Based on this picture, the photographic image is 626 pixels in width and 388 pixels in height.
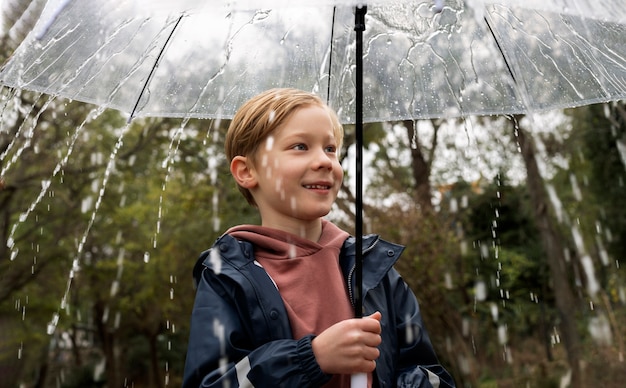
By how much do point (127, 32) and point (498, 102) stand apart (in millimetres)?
1608

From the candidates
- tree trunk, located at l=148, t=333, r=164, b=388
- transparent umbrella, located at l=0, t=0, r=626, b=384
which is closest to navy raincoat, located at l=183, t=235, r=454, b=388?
transparent umbrella, located at l=0, t=0, r=626, b=384

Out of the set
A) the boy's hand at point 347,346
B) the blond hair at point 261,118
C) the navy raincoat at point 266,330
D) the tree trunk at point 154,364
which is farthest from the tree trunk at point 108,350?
the boy's hand at point 347,346

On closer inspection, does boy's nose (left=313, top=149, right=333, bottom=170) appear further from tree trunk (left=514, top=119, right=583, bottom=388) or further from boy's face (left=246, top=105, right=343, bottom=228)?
tree trunk (left=514, top=119, right=583, bottom=388)

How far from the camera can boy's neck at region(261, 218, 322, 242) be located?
7.55 feet

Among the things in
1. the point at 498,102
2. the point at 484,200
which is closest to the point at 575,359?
the point at 484,200

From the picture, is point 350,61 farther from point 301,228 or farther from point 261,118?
point 301,228

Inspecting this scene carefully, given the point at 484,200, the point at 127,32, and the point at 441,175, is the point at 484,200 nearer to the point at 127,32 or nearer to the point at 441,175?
the point at 441,175

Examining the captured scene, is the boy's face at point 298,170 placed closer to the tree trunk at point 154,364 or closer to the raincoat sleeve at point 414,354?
the raincoat sleeve at point 414,354

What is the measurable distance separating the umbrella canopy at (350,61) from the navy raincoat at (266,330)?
1.00 m

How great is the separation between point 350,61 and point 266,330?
149 centimetres

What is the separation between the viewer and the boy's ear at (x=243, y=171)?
2.34 meters

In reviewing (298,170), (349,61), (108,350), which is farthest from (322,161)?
(108,350)

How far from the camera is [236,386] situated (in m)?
1.95

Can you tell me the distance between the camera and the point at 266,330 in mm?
2043
